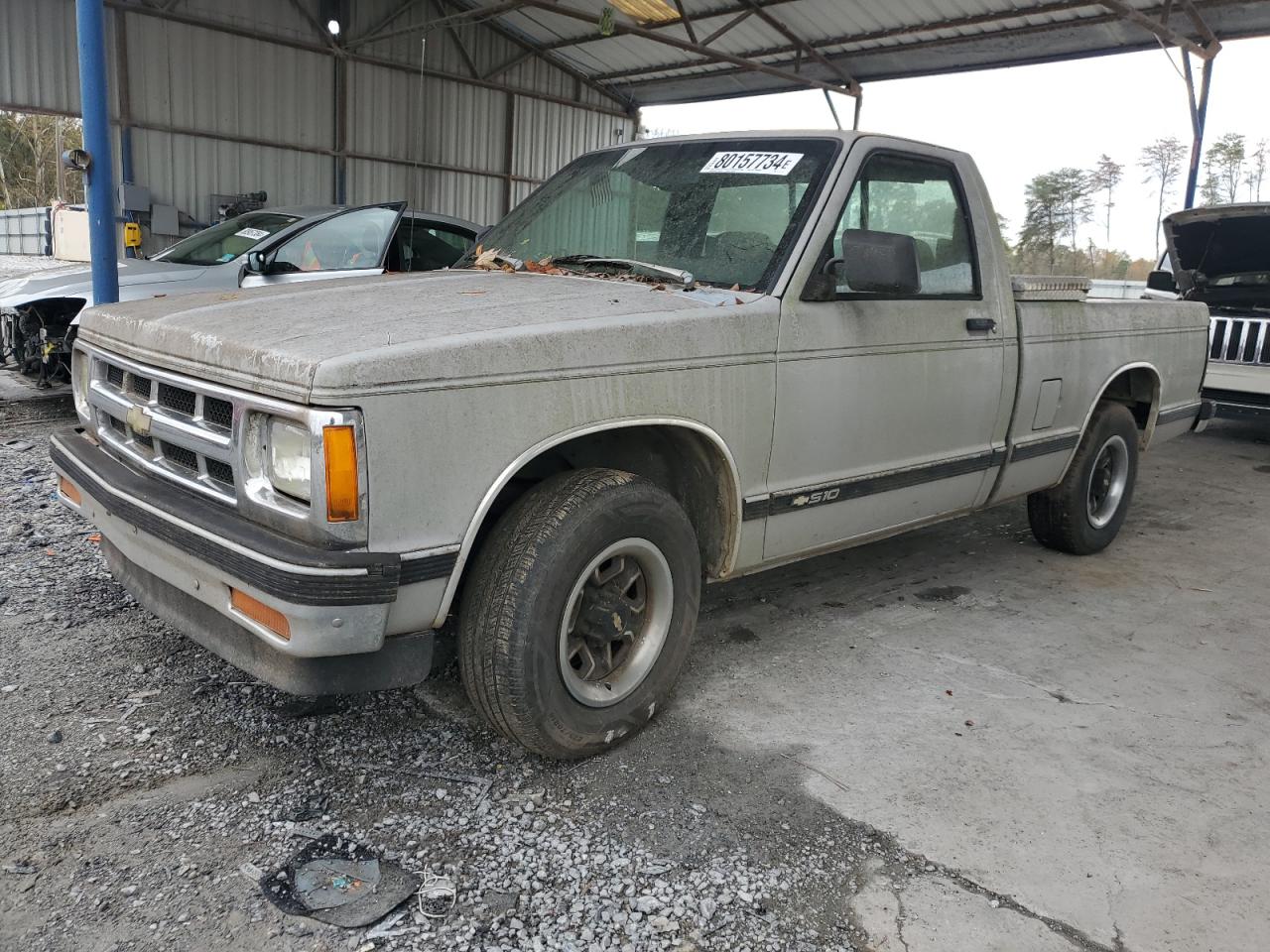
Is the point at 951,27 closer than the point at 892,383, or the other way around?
the point at 892,383

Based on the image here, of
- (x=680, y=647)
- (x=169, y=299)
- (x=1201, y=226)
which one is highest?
(x=1201, y=226)

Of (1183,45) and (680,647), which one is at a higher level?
(1183,45)

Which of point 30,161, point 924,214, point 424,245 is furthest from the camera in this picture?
point 30,161

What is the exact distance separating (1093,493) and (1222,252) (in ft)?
14.9

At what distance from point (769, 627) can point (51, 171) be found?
3269 cm

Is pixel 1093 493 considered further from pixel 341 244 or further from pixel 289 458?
pixel 341 244

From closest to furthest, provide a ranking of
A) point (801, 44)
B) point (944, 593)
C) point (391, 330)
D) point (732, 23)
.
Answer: point (391, 330)
point (944, 593)
point (732, 23)
point (801, 44)

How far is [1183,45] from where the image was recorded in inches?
436

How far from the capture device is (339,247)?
24.1ft

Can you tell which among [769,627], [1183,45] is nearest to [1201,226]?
[1183,45]

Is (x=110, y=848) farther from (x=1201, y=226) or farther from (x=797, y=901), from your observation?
(x=1201, y=226)

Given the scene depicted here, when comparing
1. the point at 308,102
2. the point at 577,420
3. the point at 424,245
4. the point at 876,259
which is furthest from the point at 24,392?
the point at 308,102

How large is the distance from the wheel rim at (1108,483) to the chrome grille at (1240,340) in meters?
3.52

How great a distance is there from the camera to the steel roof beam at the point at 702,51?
41.6 feet
